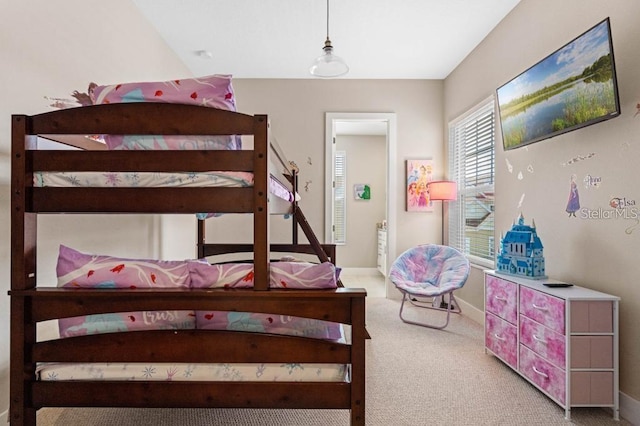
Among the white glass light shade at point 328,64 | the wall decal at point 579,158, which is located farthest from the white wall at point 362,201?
the wall decal at point 579,158

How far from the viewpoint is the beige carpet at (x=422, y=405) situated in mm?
1737

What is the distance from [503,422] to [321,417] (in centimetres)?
89

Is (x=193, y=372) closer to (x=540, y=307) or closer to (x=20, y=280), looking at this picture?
(x=20, y=280)

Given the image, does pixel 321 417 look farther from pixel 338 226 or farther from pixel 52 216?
pixel 338 226

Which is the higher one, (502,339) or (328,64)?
(328,64)

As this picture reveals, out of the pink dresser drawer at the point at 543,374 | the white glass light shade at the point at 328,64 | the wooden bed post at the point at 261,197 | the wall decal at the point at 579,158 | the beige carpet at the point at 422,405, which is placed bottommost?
the beige carpet at the point at 422,405

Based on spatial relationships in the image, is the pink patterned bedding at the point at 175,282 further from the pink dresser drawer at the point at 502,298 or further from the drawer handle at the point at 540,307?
the pink dresser drawer at the point at 502,298

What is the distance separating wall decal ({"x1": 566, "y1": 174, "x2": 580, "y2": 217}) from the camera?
84.2 inches

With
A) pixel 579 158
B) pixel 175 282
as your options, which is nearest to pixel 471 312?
pixel 579 158

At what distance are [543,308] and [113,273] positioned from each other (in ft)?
6.89

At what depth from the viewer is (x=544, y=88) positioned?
2158mm

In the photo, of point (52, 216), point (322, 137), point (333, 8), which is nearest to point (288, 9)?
point (333, 8)

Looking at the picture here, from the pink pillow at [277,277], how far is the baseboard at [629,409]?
167 centimetres

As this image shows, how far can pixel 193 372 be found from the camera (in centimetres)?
130
